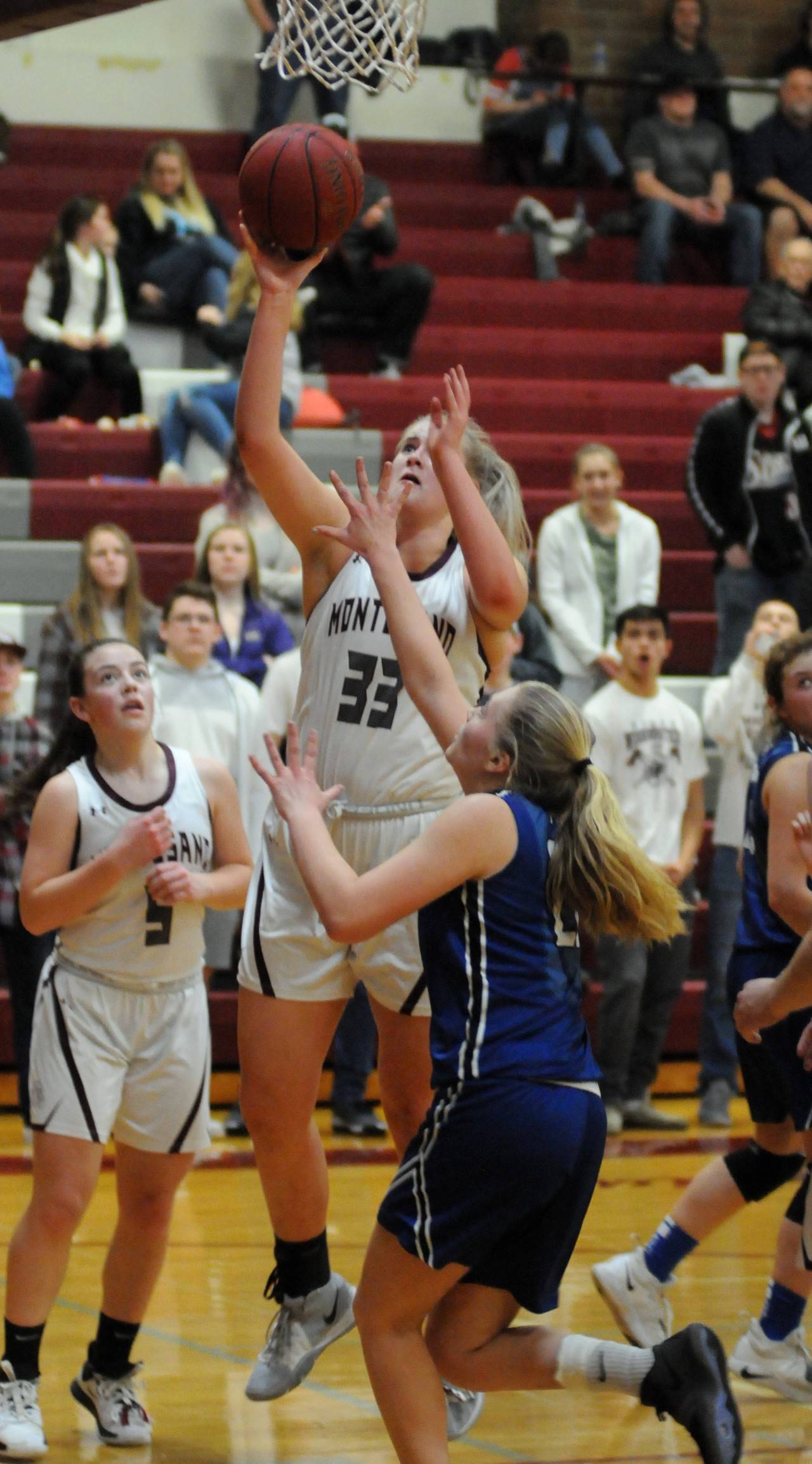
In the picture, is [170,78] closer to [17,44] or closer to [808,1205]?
[17,44]

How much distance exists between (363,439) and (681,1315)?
5789 millimetres

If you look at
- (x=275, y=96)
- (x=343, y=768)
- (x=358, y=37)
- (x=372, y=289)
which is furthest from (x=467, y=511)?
(x=275, y=96)

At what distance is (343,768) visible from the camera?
3.93 metres

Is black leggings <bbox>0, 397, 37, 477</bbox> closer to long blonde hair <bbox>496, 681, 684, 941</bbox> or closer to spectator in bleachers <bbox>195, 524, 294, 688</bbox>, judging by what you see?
spectator in bleachers <bbox>195, 524, 294, 688</bbox>

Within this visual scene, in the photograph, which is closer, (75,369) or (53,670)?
(53,670)

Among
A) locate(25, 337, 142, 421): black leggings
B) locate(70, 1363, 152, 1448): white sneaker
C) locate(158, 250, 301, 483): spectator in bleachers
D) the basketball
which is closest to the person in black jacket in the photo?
locate(158, 250, 301, 483): spectator in bleachers

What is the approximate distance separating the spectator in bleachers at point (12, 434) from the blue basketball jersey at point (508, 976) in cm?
648

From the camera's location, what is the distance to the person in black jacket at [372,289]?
1053cm

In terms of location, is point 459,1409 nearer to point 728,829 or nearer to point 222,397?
point 728,829

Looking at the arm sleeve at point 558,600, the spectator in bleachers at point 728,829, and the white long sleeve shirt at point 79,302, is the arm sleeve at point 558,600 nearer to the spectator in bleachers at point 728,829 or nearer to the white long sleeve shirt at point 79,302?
the spectator in bleachers at point 728,829

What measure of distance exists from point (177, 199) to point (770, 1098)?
23.3 ft

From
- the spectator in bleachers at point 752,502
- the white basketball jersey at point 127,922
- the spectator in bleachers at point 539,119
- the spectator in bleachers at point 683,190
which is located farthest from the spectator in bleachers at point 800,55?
the white basketball jersey at point 127,922

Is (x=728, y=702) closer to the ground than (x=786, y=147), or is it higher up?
closer to the ground

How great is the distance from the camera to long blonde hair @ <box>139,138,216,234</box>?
33.9 ft
